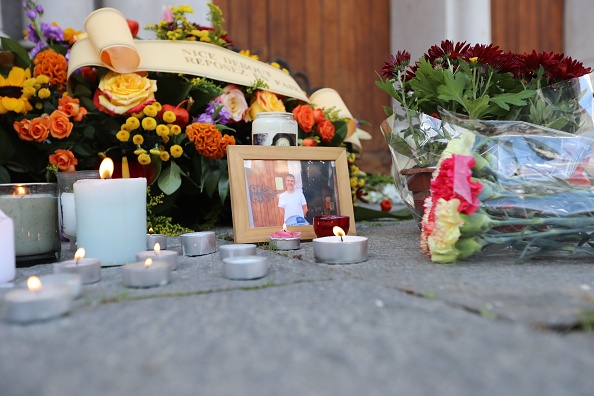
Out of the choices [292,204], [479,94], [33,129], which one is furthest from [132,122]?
[479,94]

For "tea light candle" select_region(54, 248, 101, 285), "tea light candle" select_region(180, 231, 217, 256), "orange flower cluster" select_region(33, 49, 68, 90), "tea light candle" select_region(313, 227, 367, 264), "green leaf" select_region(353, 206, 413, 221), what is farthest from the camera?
"green leaf" select_region(353, 206, 413, 221)

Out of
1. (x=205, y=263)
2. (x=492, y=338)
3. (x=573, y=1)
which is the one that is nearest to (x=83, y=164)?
(x=205, y=263)

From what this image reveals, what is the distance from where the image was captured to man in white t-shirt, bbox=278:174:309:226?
139cm

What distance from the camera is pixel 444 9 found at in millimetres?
3016

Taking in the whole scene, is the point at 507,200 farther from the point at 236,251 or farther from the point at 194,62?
the point at 194,62

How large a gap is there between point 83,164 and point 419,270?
1.04 meters

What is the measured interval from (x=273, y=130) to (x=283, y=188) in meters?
0.16

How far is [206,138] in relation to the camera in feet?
4.99

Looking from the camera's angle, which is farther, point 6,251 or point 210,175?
point 210,175

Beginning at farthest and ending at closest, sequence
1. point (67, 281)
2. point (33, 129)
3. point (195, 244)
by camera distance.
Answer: point (33, 129), point (195, 244), point (67, 281)

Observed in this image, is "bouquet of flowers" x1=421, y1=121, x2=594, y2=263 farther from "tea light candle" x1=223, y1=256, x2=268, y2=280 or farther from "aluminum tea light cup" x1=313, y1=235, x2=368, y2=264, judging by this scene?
"tea light candle" x1=223, y1=256, x2=268, y2=280

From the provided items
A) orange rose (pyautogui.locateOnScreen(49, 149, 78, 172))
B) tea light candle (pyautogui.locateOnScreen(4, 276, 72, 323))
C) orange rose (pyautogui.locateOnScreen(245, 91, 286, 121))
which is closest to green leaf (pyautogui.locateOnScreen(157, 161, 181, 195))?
orange rose (pyautogui.locateOnScreen(49, 149, 78, 172))

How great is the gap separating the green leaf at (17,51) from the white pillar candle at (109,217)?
79 cm

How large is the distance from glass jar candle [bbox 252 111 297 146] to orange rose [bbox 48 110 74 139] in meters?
0.48
